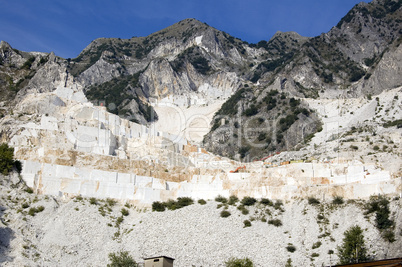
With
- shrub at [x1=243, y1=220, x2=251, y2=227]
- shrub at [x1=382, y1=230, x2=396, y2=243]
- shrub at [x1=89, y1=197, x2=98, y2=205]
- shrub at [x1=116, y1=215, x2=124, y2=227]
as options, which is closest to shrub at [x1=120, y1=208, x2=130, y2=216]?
shrub at [x1=116, y1=215, x2=124, y2=227]

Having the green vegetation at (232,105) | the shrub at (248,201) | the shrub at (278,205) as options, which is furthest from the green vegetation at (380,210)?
the green vegetation at (232,105)

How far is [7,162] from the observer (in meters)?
45.5

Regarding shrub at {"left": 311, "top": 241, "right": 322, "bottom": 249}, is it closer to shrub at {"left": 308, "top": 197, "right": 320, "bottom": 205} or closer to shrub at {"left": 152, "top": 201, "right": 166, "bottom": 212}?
shrub at {"left": 308, "top": 197, "right": 320, "bottom": 205}

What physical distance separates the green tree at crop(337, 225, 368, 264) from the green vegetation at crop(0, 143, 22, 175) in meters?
29.2

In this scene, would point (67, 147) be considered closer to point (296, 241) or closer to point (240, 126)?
point (296, 241)

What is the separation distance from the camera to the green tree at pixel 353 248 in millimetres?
33062

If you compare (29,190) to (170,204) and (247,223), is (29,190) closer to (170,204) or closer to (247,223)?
(170,204)

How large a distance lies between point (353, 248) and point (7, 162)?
3073 centimetres

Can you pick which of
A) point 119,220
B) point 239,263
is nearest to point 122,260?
point 239,263

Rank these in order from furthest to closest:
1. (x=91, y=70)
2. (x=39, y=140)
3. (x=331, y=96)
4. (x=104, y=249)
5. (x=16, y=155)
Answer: (x=91, y=70), (x=331, y=96), (x=39, y=140), (x=16, y=155), (x=104, y=249)

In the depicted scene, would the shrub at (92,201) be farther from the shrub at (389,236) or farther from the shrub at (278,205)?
the shrub at (389,236)

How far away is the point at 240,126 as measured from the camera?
9281cm

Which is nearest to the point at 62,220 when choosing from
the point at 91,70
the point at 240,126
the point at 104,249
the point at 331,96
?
the point at 104,249

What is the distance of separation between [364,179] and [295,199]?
641 centimetres
